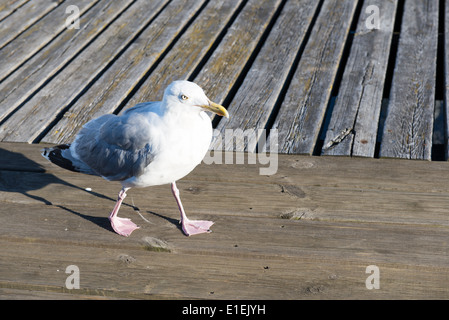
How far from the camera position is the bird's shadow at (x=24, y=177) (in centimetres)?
327

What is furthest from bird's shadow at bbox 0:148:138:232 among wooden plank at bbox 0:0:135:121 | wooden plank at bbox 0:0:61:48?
wooden plank at bbox 0:0:61:48

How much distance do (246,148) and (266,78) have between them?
105 centimetres

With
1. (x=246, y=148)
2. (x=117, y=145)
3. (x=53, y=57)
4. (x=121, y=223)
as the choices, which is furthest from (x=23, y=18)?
(x=121, y=223)

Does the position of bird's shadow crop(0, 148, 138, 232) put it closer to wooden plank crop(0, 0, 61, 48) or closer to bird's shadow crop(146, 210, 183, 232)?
bird's shadow crop(146, 210, 183, 232)

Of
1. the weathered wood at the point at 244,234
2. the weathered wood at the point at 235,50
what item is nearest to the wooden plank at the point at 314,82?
the weathered wood at the point at 244,234

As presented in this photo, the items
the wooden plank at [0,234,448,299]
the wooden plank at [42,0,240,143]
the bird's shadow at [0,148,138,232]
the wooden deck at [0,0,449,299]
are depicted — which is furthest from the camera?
the wooden plank at [42,0,240,143]

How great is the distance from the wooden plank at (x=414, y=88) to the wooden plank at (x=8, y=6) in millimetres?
3988

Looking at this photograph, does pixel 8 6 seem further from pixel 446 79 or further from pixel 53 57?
pixel 446 79

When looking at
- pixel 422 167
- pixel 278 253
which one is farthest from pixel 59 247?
pixel 422 167

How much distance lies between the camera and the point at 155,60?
4902mm

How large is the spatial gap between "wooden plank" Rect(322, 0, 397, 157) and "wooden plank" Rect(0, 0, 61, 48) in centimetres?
322

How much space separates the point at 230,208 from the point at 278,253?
50cm

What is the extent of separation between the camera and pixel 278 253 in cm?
267

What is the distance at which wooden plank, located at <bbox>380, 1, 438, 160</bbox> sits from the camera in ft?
11.8
